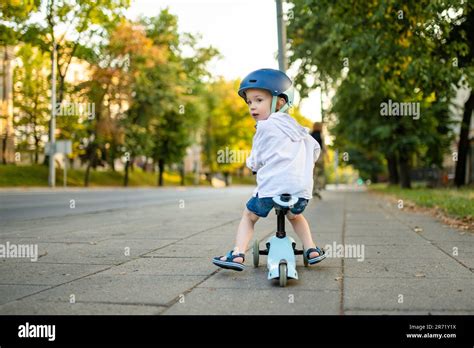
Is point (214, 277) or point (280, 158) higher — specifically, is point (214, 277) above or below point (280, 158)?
below

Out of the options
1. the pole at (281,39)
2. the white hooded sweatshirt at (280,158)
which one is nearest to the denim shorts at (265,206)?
the white hooded sweatshirt at (280,158)

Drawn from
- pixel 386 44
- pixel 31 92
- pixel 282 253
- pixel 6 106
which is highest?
pixel 31 92

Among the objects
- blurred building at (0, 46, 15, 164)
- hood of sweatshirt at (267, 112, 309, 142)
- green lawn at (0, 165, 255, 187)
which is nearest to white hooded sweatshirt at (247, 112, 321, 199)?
hood of sweatshirt at (267, 112, 309, 142)

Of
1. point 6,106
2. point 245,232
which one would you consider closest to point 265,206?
point 245,232

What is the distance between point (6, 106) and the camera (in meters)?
37.8

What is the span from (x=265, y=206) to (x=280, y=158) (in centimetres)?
40

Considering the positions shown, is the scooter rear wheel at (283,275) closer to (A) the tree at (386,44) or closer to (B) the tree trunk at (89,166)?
(A) the tree at (386,44)

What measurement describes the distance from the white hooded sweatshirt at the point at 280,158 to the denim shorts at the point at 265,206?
0.17 feet

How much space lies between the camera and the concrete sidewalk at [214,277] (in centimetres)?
331

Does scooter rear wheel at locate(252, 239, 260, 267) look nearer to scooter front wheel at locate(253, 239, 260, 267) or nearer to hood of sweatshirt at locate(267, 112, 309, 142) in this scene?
scooter front wheel at locate(253, 239, 260, 267)

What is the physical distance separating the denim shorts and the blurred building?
118 ft

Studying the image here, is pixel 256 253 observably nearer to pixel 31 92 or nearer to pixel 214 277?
pixel 214 277
